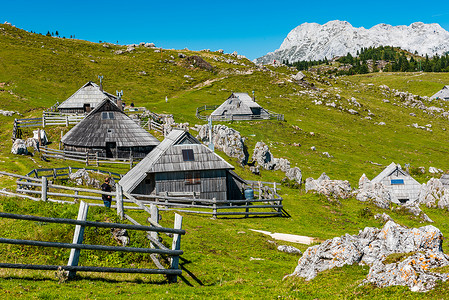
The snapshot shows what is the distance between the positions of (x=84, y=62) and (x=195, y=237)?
112 m

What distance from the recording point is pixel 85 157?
4262cm

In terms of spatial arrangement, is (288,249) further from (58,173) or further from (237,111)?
(237,111)

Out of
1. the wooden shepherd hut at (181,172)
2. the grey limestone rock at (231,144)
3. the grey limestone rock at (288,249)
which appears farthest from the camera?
the grey limestone rock at (231,144)

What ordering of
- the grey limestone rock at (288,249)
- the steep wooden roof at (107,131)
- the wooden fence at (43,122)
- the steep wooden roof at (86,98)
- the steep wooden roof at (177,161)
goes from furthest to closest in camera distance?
the steep wooden roof at (86,98)
the wooden fence at (43,122)
the steep wooden roof at (107,131)
the steep wooden roof at (177,161)
the grey limestone rock at (288,249)

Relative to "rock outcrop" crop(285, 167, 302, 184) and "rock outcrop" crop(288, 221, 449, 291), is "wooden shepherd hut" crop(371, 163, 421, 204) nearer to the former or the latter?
"rock outcrop" crop(285, 167, 302, 184)

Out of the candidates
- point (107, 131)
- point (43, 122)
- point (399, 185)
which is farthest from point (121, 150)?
point (399, 185)

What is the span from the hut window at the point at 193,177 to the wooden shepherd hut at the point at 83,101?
41.8 m

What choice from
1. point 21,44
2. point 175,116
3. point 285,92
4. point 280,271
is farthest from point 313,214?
point 21,44

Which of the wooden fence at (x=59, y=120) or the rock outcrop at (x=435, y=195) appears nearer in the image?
the rock outcrop at (x=435, y=195)

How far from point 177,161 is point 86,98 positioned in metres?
45.3

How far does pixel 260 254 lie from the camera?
18.1 meters

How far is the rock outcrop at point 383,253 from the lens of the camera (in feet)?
29.2

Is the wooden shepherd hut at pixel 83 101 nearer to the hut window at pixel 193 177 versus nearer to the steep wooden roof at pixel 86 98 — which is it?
the steep wooden roof at pixel 86 98

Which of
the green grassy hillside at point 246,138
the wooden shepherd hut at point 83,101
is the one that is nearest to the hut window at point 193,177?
the green grassy hillside at point 246,138
